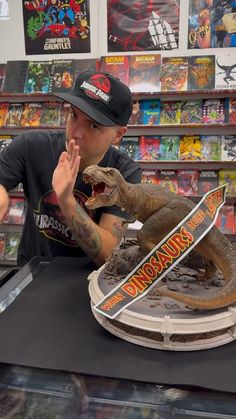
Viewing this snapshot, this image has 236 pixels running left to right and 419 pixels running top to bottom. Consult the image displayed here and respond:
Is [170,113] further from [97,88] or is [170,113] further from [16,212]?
[97,88]

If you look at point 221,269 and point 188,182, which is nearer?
point 221,269

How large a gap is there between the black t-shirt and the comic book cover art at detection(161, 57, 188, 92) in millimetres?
1594

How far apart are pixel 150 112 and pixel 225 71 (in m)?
0.61

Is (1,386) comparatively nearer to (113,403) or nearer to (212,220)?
(113,403)

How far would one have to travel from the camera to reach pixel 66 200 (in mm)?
1024

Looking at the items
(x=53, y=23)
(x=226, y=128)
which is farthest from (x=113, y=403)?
(x=53, y=23)

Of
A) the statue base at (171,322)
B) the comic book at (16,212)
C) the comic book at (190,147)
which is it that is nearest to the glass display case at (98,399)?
the statue base at (171,322)

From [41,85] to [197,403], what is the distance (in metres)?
2.78

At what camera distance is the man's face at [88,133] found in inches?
44.0

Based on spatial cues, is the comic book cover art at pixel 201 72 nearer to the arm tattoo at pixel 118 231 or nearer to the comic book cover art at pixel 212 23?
the comic book cover art at pixel 212 23

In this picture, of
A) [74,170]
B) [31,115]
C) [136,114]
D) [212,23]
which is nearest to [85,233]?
[74,170]

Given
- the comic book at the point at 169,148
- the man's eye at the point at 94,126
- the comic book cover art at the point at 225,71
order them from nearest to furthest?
1. the man's eye at the point at 94,126
2. the comic book cover art at the point at 225,71
3. the comic book at the point at 169,148

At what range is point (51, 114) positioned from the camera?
305 cm

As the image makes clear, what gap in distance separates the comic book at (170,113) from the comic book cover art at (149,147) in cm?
17
